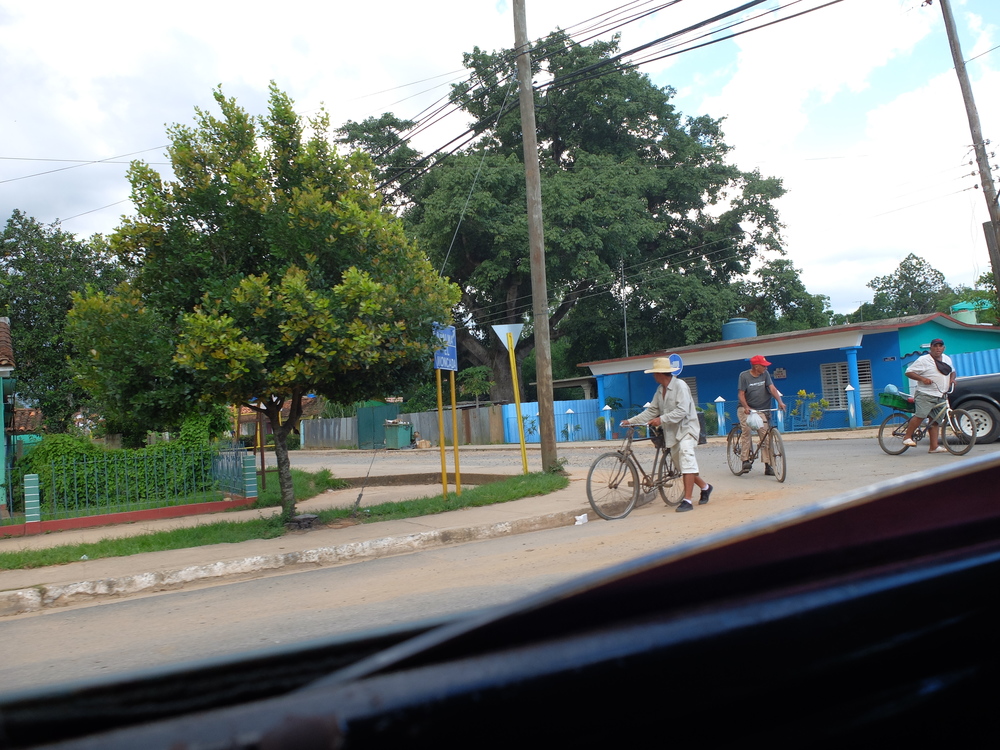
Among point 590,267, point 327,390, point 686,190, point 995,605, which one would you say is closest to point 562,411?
point 590,267

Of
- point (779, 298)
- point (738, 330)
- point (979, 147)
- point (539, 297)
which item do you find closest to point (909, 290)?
point (779, 298)

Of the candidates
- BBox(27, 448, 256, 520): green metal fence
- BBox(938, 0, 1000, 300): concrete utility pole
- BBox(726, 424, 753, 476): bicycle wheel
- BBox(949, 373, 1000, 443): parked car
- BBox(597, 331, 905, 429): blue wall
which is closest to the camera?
BBox(726, 424, 753, 476): bicycle wheel

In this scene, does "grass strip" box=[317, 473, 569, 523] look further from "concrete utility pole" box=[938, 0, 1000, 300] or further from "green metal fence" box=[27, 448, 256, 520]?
"concrete utility pole" box=[938, 0, 1000, 300]

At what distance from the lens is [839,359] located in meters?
25.1

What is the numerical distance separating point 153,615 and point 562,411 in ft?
85.6

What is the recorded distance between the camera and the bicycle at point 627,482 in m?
8.45

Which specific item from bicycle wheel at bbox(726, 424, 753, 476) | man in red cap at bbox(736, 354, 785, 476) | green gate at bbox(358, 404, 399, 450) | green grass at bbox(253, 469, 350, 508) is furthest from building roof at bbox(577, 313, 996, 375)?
green gate at bbox(358, 404, 399, 450)

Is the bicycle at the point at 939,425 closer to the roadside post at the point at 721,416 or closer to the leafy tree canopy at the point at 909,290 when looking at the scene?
the roadside post at the point at 721,416

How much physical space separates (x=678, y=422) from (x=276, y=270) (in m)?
5.26

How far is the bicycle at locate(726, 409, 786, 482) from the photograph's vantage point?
32.5 feet

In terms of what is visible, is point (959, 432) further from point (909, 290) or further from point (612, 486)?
point (909, 290)

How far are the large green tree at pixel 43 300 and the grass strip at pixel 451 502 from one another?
1272cm

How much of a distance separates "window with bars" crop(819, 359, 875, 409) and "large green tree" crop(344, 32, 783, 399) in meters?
10.3

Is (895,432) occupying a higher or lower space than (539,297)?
lower
